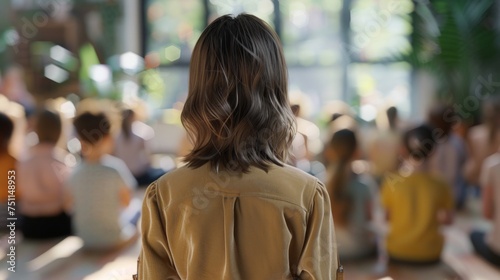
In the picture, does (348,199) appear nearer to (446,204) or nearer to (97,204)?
(446,204)

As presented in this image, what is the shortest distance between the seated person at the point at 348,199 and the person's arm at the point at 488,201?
0.45m

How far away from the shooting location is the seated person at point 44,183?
7.36 feet

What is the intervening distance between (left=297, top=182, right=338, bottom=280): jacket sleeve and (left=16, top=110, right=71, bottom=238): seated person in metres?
1.40

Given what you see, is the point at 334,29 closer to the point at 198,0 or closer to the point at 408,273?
the point at 198,0

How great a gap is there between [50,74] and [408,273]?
155 centimetres

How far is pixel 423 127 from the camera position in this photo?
7.72ft

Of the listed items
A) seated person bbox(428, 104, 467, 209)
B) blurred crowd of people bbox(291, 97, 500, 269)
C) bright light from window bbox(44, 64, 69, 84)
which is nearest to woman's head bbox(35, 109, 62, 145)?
bright light from window bbox(44, 64, 69, 84)

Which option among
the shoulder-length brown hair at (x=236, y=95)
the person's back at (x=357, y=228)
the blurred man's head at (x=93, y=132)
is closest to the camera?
the shoulder-length brown hair at (x=236, y=95)

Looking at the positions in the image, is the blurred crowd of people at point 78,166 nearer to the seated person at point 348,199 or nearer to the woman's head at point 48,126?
the woman's head at point 48,126

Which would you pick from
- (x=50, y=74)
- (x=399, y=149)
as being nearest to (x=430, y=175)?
(x=399, y=149)

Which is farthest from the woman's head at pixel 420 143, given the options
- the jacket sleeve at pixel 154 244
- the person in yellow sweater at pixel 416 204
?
the jacket sleeve at pixel 154 244

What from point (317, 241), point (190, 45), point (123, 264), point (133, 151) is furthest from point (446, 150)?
point (317, 241)

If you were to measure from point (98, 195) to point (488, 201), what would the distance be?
1493 millimetres

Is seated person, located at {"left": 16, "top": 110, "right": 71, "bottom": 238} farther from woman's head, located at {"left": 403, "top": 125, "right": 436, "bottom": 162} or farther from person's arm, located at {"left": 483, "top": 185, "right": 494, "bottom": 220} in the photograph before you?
person's arm, located at {"left": 483, "top": 185, "right": 494, "bottom": 220}
